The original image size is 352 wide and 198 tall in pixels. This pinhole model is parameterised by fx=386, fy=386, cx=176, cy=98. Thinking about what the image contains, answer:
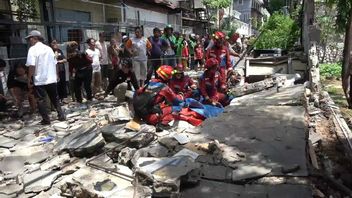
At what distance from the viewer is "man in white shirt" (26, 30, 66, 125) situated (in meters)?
6.95

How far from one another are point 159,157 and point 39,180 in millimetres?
1510

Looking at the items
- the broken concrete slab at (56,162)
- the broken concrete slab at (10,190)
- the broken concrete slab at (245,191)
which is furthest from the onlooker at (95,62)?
the broken concrete slab at (245,191)

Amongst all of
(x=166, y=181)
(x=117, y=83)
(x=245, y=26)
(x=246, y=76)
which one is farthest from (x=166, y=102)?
(x=245, y=26)

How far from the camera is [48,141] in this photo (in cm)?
635

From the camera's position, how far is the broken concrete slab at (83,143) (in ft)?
17.6

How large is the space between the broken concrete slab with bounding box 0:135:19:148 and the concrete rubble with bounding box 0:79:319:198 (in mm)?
15

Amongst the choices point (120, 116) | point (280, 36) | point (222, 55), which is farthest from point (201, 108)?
point (280, 36)

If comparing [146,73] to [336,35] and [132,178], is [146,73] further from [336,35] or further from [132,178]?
[336,35]

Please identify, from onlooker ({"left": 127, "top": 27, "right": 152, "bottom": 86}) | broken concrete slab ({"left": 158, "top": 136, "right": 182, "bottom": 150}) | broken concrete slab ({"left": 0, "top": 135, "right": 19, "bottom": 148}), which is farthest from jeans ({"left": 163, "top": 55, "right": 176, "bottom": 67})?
broken concrete slab ({"left": 158, "top": 136, "right": 182, "bottom": 150})

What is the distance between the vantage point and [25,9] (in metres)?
10.3

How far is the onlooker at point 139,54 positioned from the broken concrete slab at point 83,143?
4.56 metres

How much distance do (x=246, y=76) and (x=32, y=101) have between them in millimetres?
6619

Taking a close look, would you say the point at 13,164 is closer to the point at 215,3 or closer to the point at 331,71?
the point at 331,71

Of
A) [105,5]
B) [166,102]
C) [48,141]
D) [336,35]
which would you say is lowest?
[48,141]
